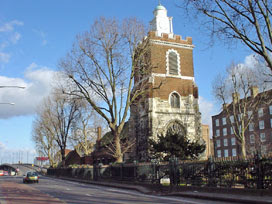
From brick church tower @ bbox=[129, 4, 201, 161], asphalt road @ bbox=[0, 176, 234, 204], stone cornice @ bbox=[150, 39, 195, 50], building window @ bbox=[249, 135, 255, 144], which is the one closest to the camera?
asphalt road @ bbox=[0, 176, 234, 204]

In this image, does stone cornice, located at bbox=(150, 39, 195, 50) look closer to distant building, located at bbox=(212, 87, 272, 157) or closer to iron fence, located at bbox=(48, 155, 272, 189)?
iron fence, located at bbox=(48, 155, 272, 189)

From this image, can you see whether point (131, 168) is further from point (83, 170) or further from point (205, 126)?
point (205, 126)

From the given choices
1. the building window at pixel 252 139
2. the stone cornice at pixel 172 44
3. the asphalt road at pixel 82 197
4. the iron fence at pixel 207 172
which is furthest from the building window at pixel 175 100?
the building window at pixel 252 139

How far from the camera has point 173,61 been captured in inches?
1503

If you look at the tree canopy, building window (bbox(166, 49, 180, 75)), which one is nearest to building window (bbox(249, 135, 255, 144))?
building window (bbox(166, 49, 180, 75))

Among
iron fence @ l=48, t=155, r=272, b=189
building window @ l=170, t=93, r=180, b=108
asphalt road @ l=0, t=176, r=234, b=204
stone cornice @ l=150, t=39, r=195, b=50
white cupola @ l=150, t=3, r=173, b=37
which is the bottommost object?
asphalt road @ l=0, t=176, r=234, b=204

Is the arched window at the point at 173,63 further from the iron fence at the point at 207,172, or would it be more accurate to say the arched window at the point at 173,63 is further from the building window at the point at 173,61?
the iron fence at the point at 207,172

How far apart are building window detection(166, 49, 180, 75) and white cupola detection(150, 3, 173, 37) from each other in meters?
2.38

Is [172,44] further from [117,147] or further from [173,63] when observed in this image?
[117,147]

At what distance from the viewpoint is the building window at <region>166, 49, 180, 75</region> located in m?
37.8

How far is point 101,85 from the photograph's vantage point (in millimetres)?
25078

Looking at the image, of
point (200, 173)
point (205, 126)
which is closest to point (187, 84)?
point (200, 173)

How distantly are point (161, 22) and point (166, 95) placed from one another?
990 centimetres

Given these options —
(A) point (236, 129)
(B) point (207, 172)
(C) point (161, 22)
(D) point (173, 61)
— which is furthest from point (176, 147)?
(A) point (236, 129)
